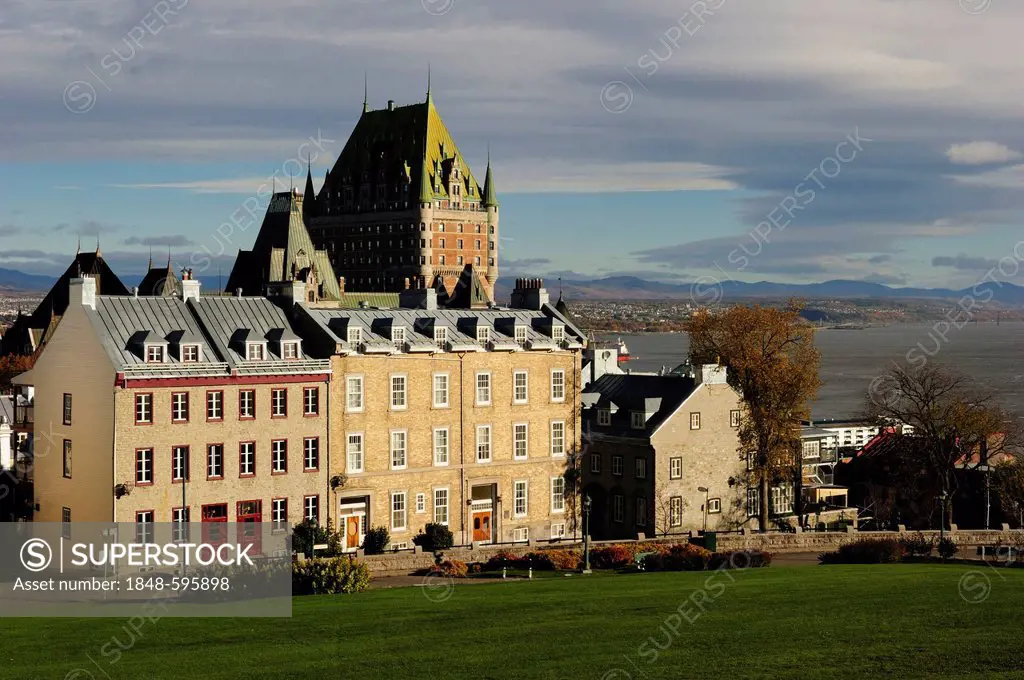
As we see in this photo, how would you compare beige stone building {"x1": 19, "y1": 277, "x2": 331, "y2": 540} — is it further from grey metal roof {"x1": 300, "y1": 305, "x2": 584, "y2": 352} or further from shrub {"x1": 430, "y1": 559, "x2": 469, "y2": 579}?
shrub {"x1": 430, "y1": 559, "x2": 469, "y2": 579}

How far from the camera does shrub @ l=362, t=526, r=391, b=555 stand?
5894cm

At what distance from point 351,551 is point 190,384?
1069 centimetres

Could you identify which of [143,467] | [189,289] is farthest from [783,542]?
[189,289]

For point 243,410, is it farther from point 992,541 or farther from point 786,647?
point 992,541

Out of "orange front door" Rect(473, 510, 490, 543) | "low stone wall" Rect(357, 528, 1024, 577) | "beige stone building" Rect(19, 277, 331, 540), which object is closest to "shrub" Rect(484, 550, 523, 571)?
"low stone wall" Rect(357, 528, 1024, 577)

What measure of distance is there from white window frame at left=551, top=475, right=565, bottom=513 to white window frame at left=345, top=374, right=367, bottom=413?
12237 millimetres

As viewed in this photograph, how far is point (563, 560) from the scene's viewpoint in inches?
2114

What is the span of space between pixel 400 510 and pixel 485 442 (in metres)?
5.80

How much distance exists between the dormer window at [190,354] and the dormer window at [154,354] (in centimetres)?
88

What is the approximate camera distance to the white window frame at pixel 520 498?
216 feet

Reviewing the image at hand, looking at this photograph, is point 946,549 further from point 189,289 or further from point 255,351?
point 189,289

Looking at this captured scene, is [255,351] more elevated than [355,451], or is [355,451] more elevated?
[255,351]

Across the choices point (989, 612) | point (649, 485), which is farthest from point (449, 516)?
point (989, 612)

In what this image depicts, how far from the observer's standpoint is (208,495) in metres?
54.8
